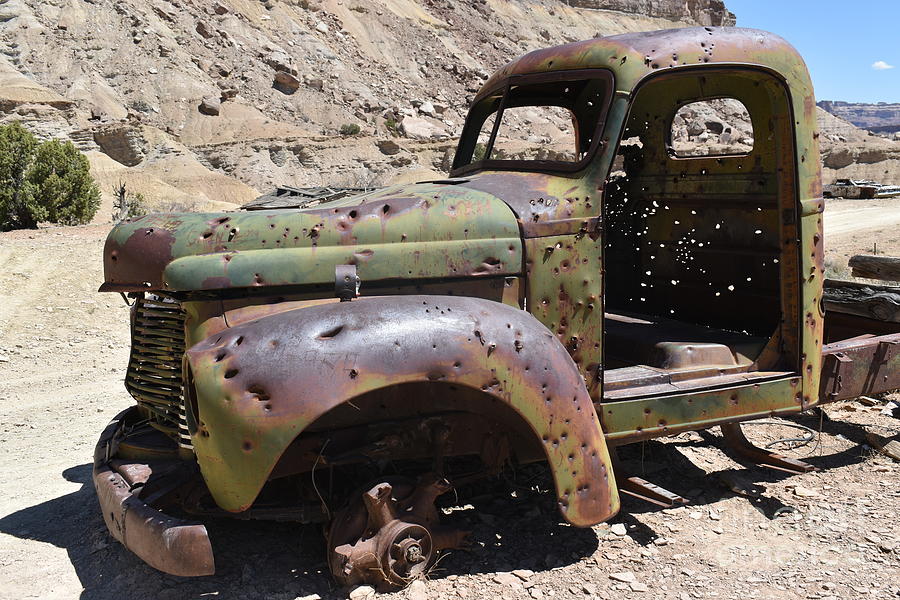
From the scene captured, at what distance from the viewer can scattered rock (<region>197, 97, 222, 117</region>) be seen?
38.0 m

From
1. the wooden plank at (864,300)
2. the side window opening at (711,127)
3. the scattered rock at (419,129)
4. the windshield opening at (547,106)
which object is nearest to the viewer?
the windshield opening at (547,106)

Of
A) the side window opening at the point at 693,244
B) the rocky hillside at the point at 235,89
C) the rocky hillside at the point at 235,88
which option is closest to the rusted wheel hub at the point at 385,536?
the side window opening at the point at 693,244

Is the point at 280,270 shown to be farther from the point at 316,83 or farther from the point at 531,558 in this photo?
the point at 316,83

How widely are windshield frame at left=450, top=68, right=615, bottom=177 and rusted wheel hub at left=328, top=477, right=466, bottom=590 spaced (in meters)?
1.46

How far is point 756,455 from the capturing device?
4617mm

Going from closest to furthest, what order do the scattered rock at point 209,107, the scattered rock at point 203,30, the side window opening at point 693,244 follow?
the side window opening at point 693,244
the scattered rock at point 209,107
the scattered rock at point 203,30

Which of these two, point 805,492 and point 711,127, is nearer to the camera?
point 805,492

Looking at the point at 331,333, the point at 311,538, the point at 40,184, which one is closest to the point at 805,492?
the point at 311,538

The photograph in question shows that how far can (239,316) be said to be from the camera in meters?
3.13

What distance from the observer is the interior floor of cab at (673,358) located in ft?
12.7

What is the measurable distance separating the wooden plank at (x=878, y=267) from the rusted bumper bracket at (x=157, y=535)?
5339mm

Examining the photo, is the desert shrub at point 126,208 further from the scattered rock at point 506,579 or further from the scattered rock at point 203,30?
the scattered rock at point 203,30

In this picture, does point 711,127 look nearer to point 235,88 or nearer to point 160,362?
point 235,88

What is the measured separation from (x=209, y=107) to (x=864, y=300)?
36.5m
